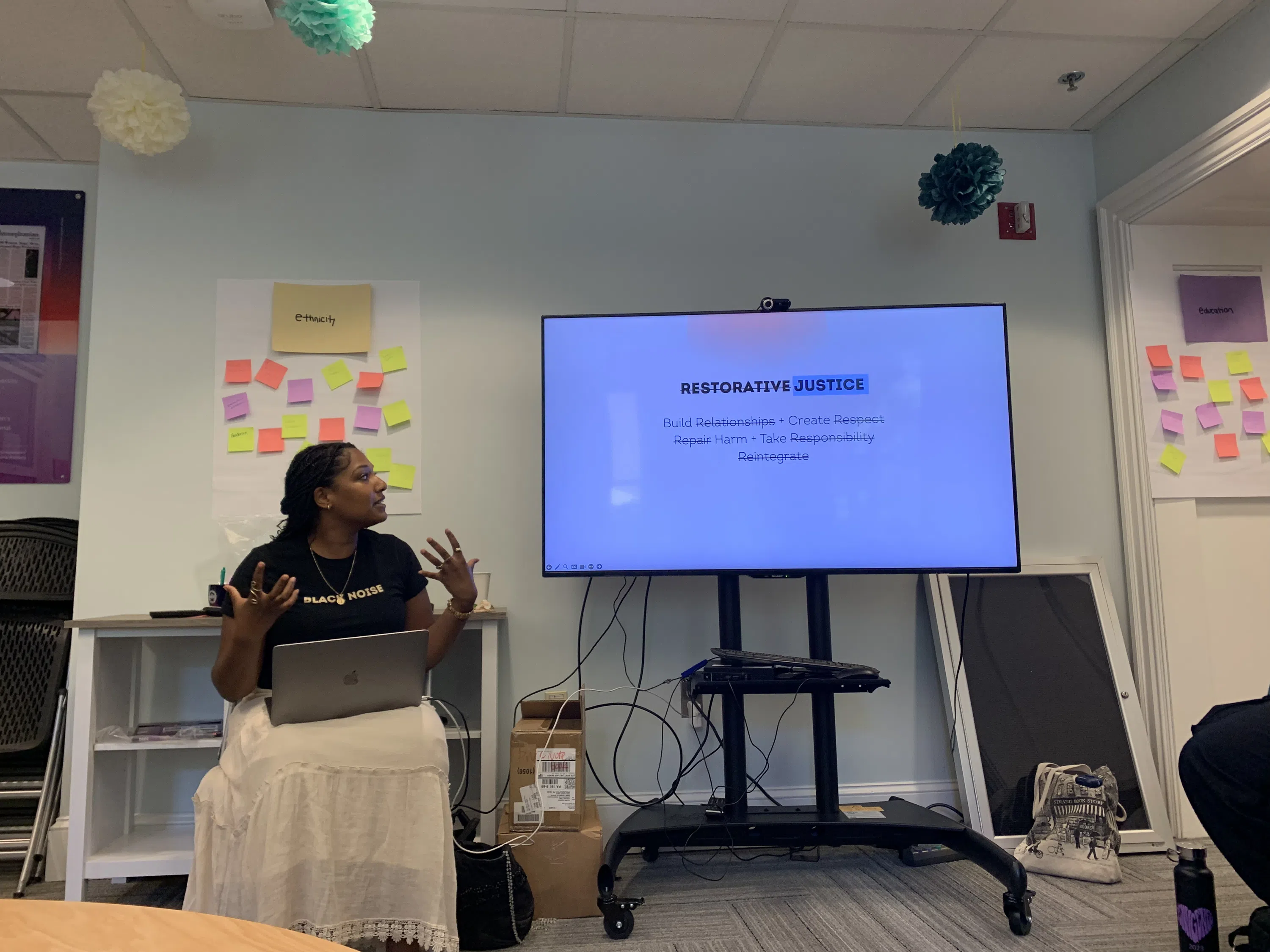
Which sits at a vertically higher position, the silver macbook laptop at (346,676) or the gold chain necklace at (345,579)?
the gold chain necklace at (345,579)

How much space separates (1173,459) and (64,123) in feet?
12.4

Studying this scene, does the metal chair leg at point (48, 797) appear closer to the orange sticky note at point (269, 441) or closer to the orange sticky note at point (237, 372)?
the orange sticky note at point (269, 441)

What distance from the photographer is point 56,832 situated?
240 centimetres

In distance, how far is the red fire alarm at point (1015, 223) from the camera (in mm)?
2879

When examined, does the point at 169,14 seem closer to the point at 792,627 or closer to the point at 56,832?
the point at 56,832

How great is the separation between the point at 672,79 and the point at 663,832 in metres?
2.19

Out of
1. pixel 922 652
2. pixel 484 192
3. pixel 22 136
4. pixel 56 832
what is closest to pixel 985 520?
pixel 922 652

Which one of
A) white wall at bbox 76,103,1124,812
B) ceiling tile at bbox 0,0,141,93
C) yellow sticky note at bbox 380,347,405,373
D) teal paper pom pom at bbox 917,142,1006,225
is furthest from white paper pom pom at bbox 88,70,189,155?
teal paper pom pom at bbox 917,142,1006,225

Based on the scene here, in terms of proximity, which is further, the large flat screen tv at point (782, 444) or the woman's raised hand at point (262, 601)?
the large flat screen tv at point (782, 444)

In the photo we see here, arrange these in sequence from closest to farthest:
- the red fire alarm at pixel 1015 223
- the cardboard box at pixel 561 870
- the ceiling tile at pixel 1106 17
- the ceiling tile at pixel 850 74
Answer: the cardboard box at pixel 561 870
the ceiling tile at pixel 1106 17
the ceiling tile at pixel 850 74
the red fire alarm at pixel 1015 223

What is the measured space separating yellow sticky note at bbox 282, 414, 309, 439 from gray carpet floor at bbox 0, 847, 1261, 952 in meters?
1.29

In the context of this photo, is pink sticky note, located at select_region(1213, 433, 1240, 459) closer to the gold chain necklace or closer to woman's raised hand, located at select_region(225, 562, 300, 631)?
the gold chain necklace

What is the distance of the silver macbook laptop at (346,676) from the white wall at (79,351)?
1.60m

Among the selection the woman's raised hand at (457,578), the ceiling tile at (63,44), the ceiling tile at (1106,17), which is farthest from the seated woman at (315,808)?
the ceiling tile at (1106,17)
